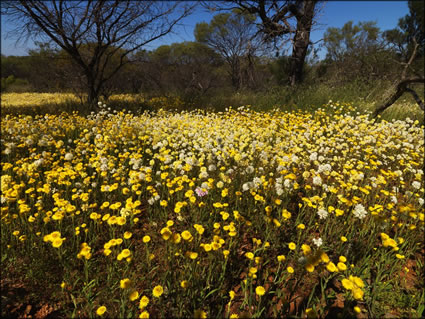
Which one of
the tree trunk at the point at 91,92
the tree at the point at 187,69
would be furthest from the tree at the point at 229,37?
the tree trunk at the point at 91,92

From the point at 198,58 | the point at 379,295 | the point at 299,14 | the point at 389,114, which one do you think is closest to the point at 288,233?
the point at 379,295

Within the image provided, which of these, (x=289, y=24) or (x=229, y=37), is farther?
(x=229, y=37)

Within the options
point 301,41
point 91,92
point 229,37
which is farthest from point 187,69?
point 91,92

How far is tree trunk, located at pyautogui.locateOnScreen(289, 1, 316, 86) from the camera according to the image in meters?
9.61

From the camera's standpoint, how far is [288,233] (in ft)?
8.08

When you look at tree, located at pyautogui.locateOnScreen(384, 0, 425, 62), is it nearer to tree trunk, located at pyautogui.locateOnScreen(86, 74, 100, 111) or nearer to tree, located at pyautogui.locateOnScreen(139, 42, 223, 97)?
tree, located at pyautogui.locateOnScreen(139, 42, 223, 97)

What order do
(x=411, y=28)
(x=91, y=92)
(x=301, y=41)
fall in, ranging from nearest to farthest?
(x=91, y=92) → (x=301, y=41) → (x=411, y=28)

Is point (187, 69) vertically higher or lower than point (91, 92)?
higher

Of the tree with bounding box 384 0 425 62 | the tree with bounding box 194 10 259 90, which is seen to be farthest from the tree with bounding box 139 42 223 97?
the tree with bounding box 384 0 425 62

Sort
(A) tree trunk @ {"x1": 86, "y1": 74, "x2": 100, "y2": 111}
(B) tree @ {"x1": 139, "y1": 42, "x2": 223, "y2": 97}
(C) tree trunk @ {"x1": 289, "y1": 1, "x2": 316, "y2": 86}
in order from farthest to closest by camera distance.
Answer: (B) tree @ {"x1": 139, "y1": 42, "x2": 223, "y2": 97} < (C) tree trunk @ {"x1": 289, "y1": 1, "x2": 316, "y2": 86} < (A) tree trunk @ {"x1": 86, "y1": 74, "x2": 100, "y2": 111}

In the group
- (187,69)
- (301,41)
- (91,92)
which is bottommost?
(91,92)

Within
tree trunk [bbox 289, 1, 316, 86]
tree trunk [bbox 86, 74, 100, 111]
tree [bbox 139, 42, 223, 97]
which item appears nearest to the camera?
tree trunk [bbox 86, 74, 100, 111]

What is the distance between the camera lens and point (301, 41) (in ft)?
34.4

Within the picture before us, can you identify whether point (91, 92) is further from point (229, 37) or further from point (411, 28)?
point (411, 28)
